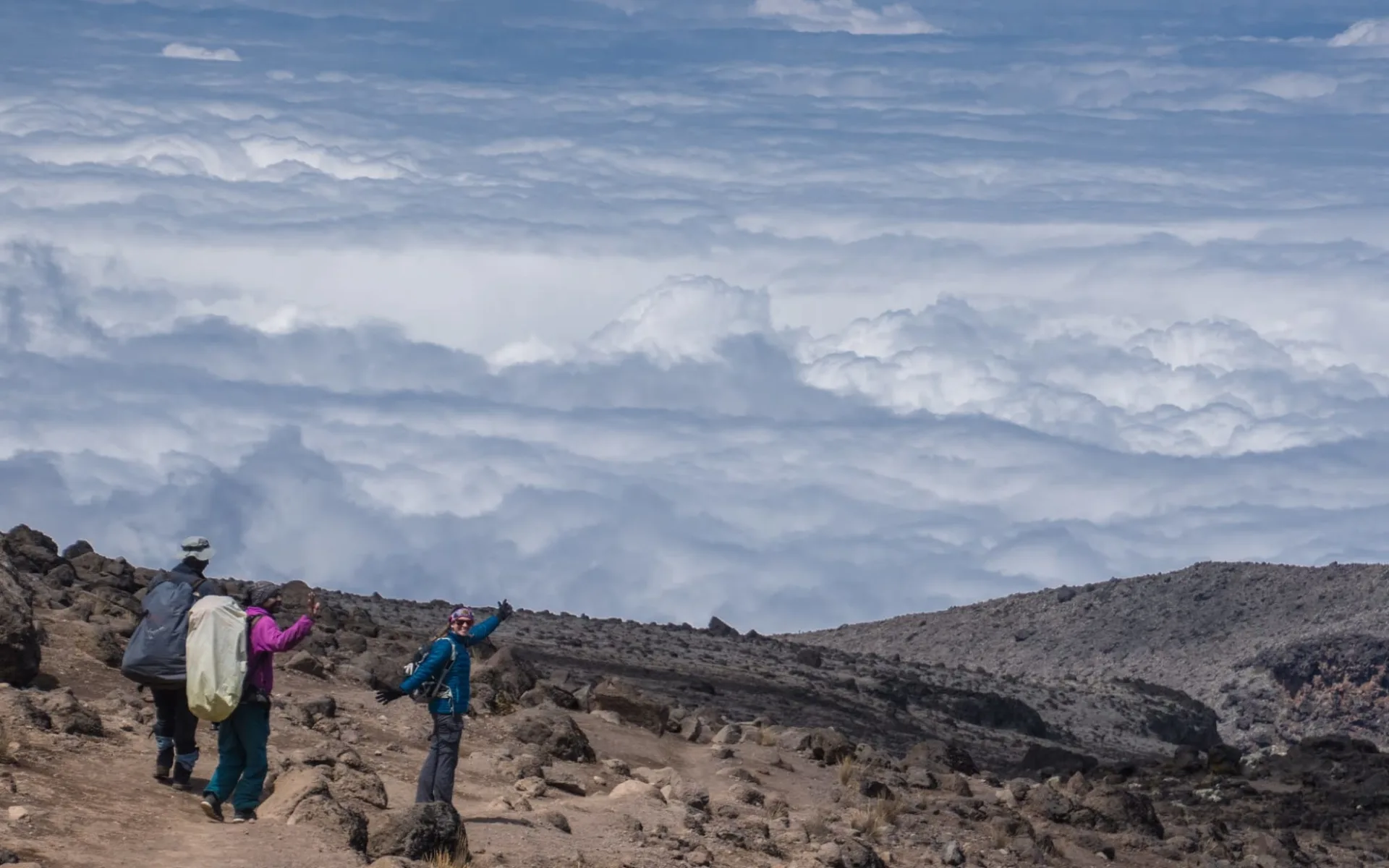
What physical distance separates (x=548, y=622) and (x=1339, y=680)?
25.3 meters

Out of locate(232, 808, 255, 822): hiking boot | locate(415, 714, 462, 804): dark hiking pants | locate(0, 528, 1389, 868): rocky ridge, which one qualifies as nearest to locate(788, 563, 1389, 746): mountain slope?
locate(0, 528, 1389, 868): rocky ridge

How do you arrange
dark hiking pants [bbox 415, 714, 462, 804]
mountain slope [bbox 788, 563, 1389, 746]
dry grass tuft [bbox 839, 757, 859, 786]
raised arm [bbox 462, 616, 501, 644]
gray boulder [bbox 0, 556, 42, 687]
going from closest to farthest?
1. raised arm [bbox 462, 616, 501, 644]
2. dark hiking pants [bbox 415, 714, 462, 804]
3. gray boulder [bbox 0, 556, 42, 687]
4. dry grass tuft [bbox 839, 757, 859, 786]
5. mountain slope [bbox 788, 563, 1389, 746]

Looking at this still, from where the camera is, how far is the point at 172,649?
13734mm

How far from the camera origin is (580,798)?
1738cm

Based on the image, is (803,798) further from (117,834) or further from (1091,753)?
(1091,753)

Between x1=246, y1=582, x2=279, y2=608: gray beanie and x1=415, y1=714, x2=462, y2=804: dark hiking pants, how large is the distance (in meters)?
1.54

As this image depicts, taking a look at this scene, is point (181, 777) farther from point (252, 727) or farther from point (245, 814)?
point (252, 727)

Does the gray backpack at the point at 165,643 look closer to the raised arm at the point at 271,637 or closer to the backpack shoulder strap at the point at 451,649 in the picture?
the raised arm at the point at 271,637

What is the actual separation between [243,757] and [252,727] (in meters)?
0.33

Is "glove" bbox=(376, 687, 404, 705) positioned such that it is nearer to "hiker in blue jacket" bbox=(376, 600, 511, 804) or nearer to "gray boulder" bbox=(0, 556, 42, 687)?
"hiker in blue jacket" bbox=(376, 600, 511, 804)

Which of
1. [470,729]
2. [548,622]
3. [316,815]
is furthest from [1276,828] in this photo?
[548,622]

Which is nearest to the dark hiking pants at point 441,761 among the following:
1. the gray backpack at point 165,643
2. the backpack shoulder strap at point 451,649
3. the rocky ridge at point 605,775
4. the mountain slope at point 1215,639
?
the rocky ridge at point 605,775

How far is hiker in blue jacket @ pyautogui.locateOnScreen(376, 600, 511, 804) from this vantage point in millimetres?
13867

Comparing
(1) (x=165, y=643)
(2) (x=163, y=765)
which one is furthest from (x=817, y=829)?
(1) (x=165, y=643)
